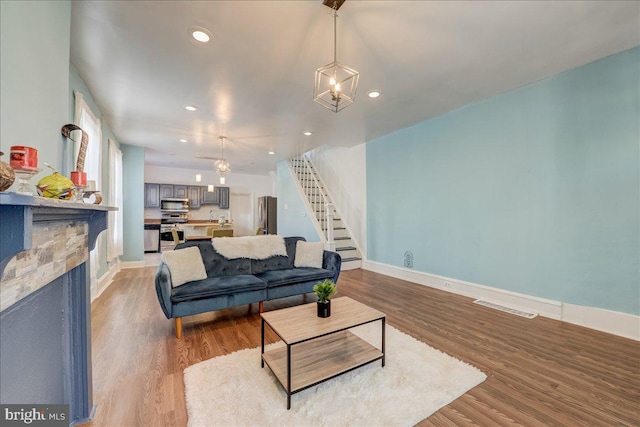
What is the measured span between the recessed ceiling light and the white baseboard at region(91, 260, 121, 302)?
11.5 feet

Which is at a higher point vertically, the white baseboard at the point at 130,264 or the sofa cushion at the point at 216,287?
the sofa cushion at the point at 216,287

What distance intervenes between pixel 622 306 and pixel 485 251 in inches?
53.9

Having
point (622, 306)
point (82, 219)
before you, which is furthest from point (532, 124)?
point (82, 219)

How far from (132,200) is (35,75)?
534 cm

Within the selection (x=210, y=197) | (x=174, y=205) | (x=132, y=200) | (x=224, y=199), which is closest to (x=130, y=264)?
(x=132, y=200)

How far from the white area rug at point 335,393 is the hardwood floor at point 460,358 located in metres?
0.10

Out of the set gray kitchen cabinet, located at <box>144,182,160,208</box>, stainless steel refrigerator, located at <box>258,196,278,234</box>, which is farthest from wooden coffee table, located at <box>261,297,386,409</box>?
gray kitchen cabinet, located at <box>144,182,160,208</box>

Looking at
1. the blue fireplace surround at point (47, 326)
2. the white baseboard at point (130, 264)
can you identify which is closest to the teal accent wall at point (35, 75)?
the blue fireplace surround at point (47, 326)

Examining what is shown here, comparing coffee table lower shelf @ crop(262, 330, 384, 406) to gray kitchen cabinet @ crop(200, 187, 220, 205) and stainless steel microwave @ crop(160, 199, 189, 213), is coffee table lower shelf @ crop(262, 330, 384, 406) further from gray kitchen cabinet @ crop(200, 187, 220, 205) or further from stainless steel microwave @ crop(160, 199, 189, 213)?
gray kitchen cabinet @ crop(200, 187, 220, 205)

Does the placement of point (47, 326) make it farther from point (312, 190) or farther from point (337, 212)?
point (312, 190)

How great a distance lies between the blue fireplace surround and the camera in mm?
778

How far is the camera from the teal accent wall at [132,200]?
19.1 ft

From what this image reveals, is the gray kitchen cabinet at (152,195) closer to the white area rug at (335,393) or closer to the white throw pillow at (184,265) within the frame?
the white throw pillow at (184,265)
